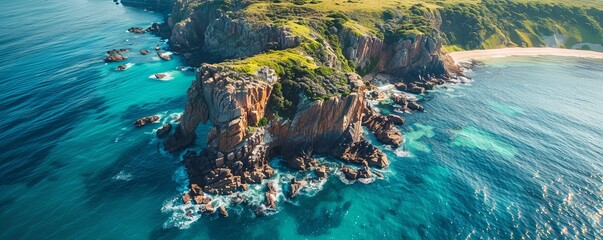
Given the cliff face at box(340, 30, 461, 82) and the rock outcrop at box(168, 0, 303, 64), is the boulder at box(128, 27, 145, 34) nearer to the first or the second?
the rock outcrop at box(168, 0, 303, 64)

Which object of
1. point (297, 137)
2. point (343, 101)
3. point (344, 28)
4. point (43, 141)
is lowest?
point (43, 141)

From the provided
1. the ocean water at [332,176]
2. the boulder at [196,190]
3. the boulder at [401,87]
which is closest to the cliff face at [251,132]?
the boulder at [196,190]

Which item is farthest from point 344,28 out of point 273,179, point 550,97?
point 550,97

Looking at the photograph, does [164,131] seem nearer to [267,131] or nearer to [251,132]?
[251,132]

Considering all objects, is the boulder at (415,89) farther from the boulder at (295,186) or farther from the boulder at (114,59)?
the boulder at (114,59)

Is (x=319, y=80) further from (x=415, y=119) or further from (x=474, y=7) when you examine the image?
(x=474, y=7)

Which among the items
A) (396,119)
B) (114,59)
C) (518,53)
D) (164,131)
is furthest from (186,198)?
(518,53)

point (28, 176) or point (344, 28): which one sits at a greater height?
point (344, 28)

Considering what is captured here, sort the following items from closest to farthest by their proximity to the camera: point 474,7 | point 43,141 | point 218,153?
point 218,153 < point 43,141 < point 474,7
